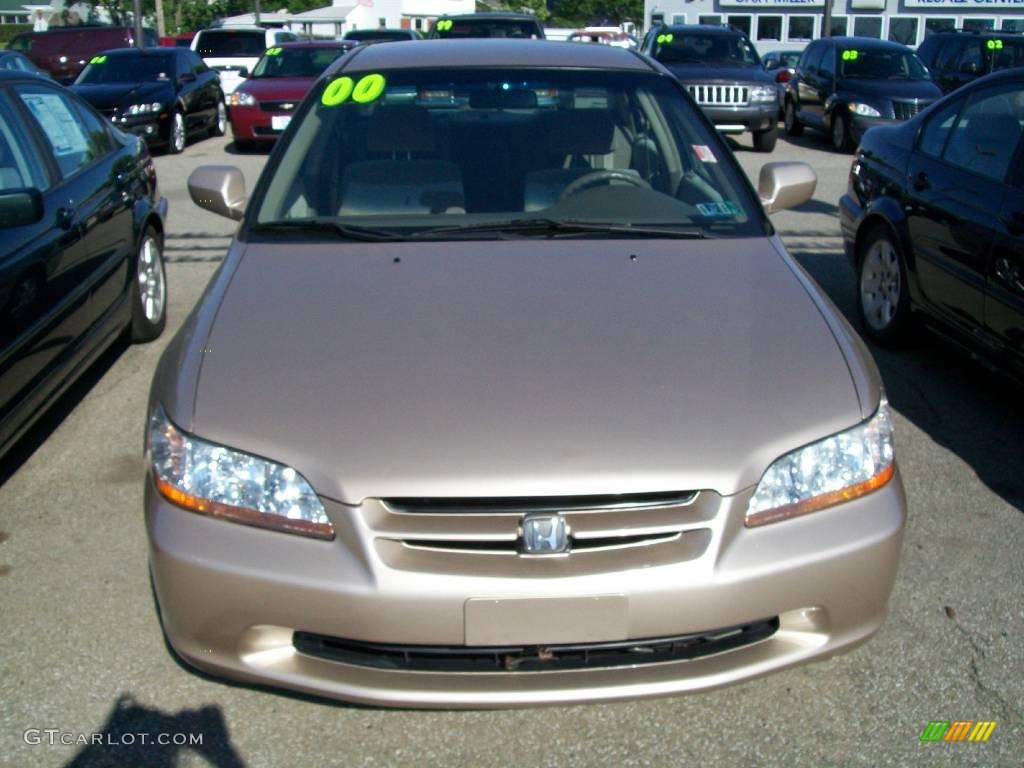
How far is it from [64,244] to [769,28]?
47.3 meters

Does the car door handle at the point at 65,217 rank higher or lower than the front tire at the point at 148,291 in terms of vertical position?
higher

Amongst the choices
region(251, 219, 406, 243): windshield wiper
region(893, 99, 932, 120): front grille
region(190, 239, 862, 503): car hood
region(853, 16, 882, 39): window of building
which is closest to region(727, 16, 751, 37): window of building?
region(853, 16, 882, 39): window of building

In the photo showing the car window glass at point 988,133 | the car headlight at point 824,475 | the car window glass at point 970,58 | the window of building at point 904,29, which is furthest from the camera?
the window of building at point 904,29

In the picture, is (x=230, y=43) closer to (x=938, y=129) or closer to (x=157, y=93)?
(x=157, y=93)

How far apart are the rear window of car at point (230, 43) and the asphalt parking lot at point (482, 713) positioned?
62.4 feet

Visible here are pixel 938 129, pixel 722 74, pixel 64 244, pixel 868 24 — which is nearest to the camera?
pixel 64 244

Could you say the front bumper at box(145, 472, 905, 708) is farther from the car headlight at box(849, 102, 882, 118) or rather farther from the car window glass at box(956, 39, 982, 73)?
the car window glass at box(956, 39, 982, 73)

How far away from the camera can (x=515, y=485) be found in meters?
2.46

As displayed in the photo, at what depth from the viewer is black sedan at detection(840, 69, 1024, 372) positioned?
471cm

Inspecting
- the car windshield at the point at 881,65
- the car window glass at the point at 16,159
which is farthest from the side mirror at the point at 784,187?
the car windshield at the point at 881,65

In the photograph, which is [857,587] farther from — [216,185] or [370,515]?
[216,185]

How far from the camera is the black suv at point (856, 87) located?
1409 cm

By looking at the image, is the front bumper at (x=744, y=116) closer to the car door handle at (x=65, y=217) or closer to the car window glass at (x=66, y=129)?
the car window glass at (x=66, y=129)

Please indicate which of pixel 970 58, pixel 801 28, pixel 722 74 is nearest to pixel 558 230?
pixel 722 74
